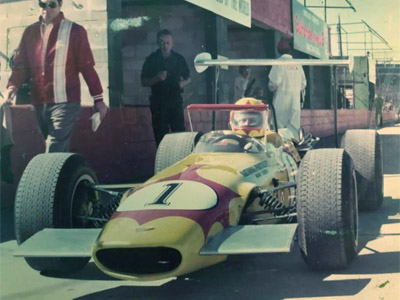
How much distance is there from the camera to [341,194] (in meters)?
4.06

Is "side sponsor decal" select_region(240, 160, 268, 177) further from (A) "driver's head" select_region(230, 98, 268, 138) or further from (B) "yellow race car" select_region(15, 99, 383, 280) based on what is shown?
(A) "driver's head" select_region(230, 98, 268, 138)

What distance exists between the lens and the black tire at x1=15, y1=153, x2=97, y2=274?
4234mm

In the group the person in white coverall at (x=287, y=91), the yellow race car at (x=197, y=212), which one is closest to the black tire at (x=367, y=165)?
the yellow race car at (x=197, y=212)

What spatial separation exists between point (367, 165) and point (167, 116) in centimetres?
329

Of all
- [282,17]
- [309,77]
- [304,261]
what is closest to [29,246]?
[304,261]

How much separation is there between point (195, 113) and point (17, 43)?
3893 mm

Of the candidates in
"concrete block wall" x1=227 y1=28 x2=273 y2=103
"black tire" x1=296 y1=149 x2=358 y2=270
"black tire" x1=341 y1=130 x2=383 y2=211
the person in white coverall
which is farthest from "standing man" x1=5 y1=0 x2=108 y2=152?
"concrete block wall" x1=227 y1=28 x2=273 y2=103

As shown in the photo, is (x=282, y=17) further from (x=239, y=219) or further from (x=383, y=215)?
(x=239, y=219)

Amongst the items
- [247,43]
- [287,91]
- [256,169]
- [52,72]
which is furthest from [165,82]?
[247,43]

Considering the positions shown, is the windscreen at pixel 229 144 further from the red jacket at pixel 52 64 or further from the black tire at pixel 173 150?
the red jacket at pixel 52 64

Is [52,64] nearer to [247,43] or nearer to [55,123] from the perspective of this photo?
[55,123]

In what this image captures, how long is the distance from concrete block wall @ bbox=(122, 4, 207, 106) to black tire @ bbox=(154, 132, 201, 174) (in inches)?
166

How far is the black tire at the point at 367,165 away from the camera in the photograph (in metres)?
6.16

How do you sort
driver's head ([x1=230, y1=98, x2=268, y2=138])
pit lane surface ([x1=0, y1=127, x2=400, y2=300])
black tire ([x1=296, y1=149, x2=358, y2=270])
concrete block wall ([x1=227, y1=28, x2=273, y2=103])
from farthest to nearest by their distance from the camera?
1. concrete block wall ([x1=227, y1=28, x2=273, y2=103])
2. driver's head ([x1=230, y1=98, x2=268, y2=138])
3. black tire ([x1=296, y1=149, x2=358, y2=270])
4. pit lane surface ([x1=0, y1=127, x2=400, y2=300])
